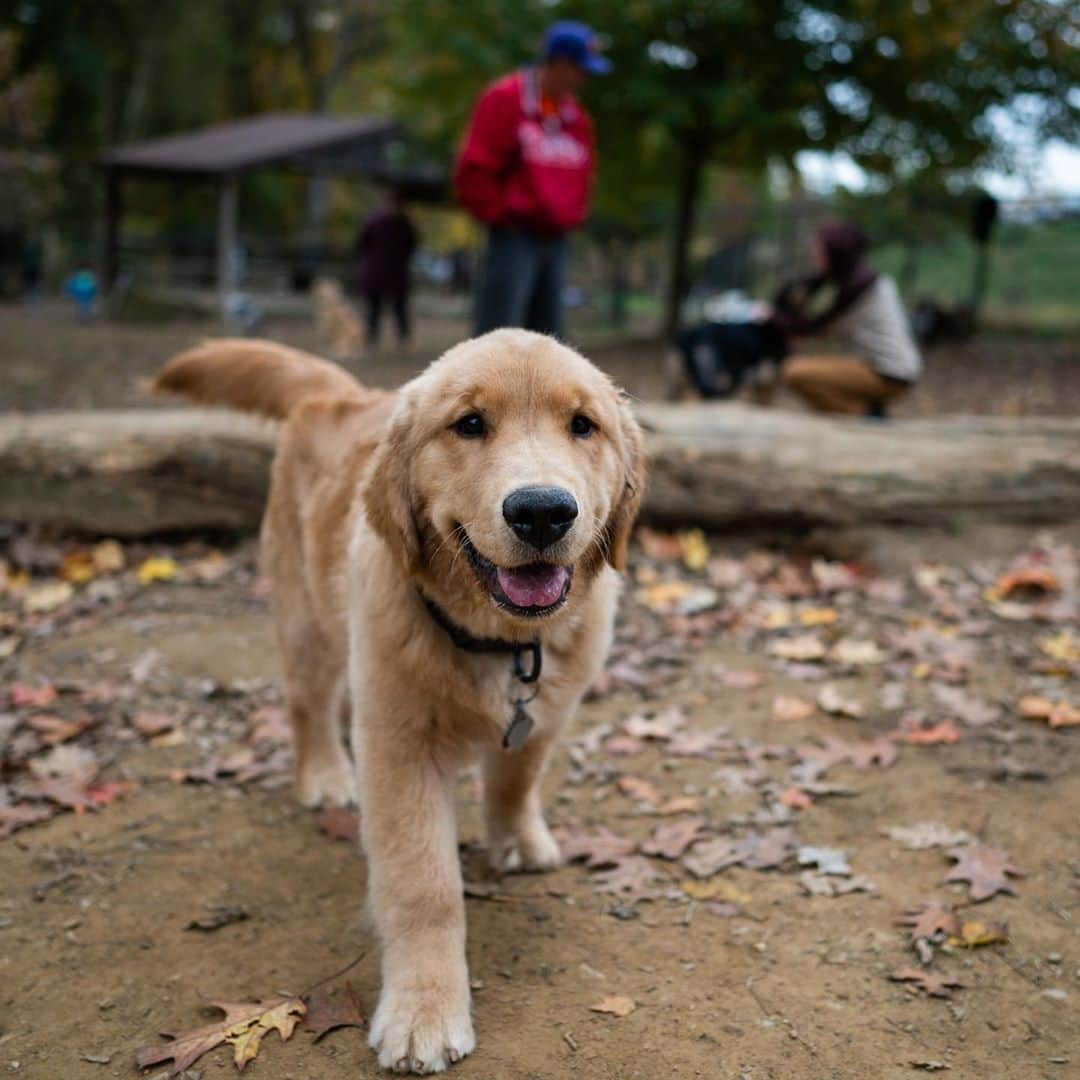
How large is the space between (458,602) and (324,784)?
57.6 inches

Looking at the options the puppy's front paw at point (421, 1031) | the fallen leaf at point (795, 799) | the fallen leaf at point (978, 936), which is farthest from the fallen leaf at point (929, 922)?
the puppy's front paw at point (421, 1031)

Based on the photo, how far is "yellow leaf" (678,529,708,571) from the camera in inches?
249

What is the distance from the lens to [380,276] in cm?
1662

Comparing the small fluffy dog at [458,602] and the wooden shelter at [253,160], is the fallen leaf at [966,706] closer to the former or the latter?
the small fluffy dog at [458,602]

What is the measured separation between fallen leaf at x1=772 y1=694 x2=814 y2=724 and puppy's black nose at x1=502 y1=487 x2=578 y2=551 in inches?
94.4

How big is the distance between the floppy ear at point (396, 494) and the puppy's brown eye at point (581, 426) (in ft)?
1.44

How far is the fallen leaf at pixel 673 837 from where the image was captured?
3621mm

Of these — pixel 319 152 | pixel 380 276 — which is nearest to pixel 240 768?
pixel 380 276

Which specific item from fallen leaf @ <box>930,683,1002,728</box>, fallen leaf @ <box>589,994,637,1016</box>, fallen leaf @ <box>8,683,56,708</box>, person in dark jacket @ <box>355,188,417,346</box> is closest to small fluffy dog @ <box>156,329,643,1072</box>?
fallen leaf @ <box>589,994,637,1016</box>

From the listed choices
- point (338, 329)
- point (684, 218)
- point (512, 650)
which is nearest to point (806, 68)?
point (684, 218)

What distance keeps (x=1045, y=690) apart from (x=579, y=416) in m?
2.90

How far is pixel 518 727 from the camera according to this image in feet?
9.62

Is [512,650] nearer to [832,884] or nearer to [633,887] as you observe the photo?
[633,887]

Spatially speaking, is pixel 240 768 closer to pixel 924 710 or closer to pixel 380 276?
pixel 924 710
